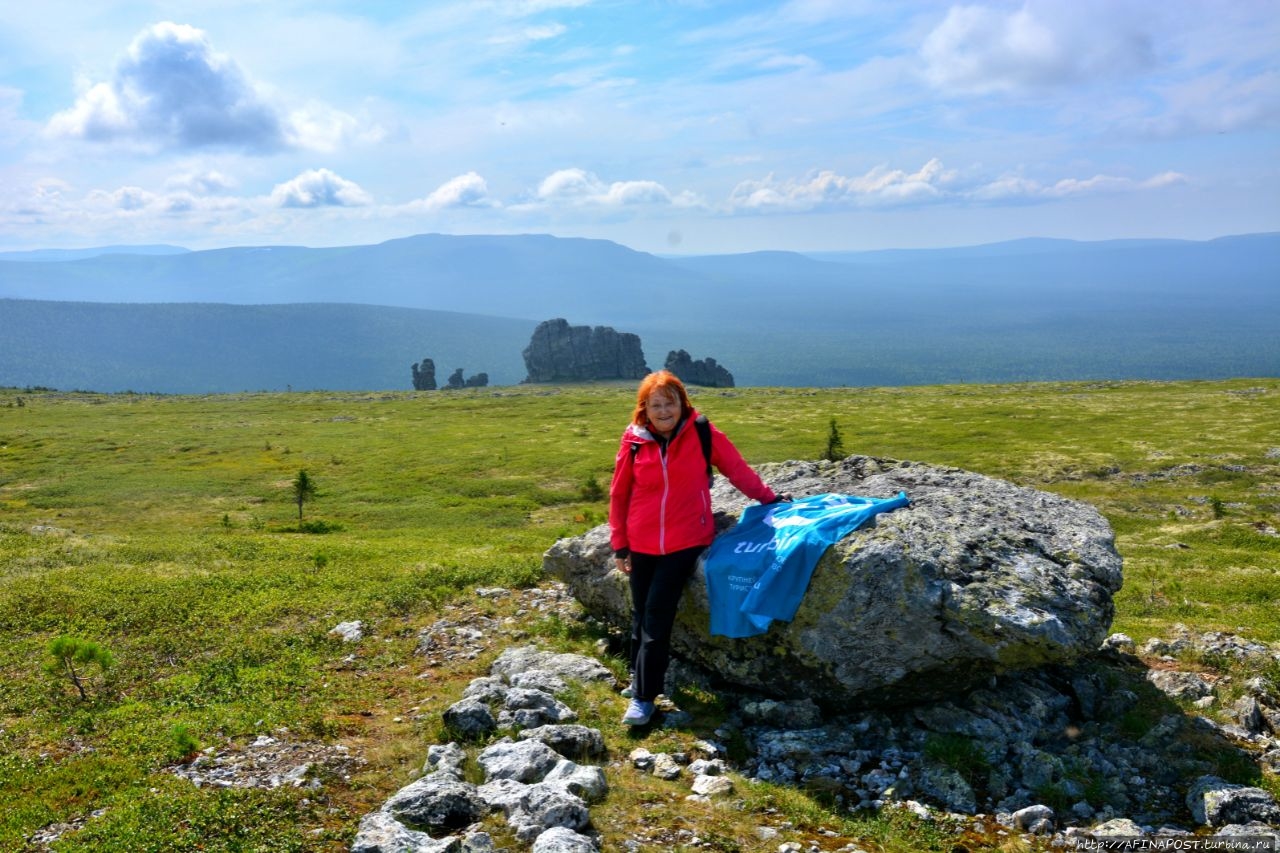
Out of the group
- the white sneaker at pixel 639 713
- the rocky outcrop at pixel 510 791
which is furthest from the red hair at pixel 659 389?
the rocky outcrop at pixel 510 791

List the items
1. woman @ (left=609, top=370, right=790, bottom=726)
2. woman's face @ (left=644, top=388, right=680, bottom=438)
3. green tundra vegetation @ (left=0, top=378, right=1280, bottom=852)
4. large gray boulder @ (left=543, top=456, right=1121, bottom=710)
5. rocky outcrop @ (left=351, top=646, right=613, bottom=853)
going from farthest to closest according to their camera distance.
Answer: woman @ (left=609, top=370, right=790, bottom=726) < woman's face @ (left=644, top=388, right=680, bottom=438) < large gray boulder @ (left=543, top=456, right=1121, bottom=710) < green tundra vegetation @ (left=0, top=378, right=1280, bottom=852) < rocky outcrop @ (left=351, top=646, right=613, bottom=853)

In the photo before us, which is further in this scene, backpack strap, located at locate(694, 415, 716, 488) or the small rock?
the small rock

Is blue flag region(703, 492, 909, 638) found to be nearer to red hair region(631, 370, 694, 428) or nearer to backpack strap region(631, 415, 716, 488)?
backpack strap region(631, 415, 716, 488)

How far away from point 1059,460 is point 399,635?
5503 centimetres

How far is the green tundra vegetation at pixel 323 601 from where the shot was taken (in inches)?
348

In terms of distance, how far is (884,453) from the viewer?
212ft

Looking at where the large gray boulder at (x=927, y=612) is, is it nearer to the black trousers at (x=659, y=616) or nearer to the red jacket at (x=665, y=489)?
the black trousers at (x=659, y=616)

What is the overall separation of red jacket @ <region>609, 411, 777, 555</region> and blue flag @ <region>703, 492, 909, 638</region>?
Result: 0.59 meters

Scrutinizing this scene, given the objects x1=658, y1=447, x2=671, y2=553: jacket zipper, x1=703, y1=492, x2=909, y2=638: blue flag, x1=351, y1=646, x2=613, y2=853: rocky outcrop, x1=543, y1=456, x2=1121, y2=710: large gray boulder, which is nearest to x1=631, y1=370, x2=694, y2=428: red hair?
x1=658, y1=447, x2=671, y2=553: jacket zipper

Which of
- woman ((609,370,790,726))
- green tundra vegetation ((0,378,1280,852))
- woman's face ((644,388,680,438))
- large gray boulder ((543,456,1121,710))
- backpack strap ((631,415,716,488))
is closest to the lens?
green tundra vegetation ((0,378,1280,852))

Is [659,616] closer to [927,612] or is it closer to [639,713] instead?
[639,713]

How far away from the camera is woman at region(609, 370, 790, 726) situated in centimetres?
1114

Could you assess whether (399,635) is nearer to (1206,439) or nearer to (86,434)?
(1206,439)

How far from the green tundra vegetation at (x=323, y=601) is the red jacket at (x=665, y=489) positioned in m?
2.69
